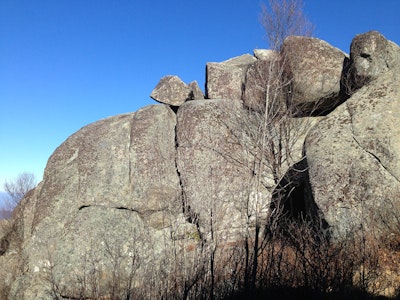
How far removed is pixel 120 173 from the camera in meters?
9.96

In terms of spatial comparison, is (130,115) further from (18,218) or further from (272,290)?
(272,290)

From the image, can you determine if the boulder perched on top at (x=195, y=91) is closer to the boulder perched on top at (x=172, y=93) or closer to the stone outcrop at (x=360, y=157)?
the boulder perched on top at (x=172, y=93)

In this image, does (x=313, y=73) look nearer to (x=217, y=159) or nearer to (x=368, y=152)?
(x=368, y=152)

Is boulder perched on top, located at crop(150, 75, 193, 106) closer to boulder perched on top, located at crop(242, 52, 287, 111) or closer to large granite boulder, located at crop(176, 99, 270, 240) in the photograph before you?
large granite boulder, located at crop(176, 99, 270, 240)

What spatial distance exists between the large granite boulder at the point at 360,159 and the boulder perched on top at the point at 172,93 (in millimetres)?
4160

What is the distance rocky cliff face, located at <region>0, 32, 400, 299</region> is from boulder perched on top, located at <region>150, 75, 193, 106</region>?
44 millimetres

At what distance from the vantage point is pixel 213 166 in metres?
9.54

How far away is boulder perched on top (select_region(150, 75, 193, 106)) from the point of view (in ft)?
37.3

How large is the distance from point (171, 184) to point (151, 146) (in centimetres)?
125

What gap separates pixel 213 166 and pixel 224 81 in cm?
345

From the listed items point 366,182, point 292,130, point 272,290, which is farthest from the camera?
point 292,130

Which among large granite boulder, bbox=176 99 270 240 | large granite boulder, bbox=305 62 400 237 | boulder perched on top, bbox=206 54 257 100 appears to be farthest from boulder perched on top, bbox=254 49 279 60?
large granite boulder, bbox=305 62 400 237

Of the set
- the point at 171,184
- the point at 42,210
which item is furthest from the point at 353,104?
the point at 42,210

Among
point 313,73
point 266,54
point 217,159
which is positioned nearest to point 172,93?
point 217,159
